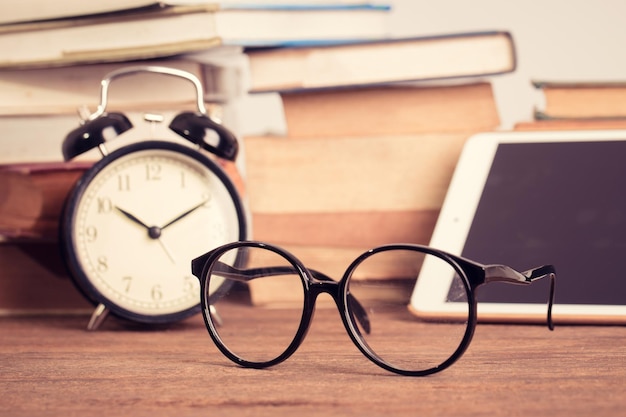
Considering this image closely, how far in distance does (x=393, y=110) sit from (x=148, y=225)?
395 millimetres

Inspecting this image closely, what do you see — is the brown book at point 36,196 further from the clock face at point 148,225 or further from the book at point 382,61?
the book at point 382,61

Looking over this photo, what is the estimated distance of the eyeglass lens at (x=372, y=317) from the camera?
0.81 metres

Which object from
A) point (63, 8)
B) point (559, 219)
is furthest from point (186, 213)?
point (559, 219)

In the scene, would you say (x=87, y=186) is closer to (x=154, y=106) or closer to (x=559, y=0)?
(x=154, y=106)

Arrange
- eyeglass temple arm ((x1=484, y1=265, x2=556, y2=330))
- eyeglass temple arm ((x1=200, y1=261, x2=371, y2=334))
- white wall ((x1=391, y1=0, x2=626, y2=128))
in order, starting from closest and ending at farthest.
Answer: eyeglass temple arm ((x1=484, y1=265, x2=556, y2=330)), eyeglass temple arm ((x1=200, y1=261, x2=371, y2=334)), white wall ((x1=391, y1=0, x2=626, y2=128))

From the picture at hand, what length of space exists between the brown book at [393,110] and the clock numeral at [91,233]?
0.34m

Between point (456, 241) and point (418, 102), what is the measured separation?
0.23m

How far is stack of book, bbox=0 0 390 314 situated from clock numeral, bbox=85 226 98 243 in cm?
15

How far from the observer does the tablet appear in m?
0.99

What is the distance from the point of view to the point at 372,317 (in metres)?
0.98

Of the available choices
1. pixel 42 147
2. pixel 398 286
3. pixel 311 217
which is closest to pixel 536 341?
pixel 398 286

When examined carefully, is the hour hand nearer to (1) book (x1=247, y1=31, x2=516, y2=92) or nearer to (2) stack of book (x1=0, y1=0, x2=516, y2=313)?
(2) stack of book (x1=0, y1=0, x2=516, y2=313)

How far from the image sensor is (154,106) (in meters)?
1.17

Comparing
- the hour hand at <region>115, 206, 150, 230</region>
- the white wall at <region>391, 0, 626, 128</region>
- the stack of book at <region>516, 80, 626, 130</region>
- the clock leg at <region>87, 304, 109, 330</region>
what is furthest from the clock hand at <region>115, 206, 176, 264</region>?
the white wall at <region>391, 0, 626, 128</region>
